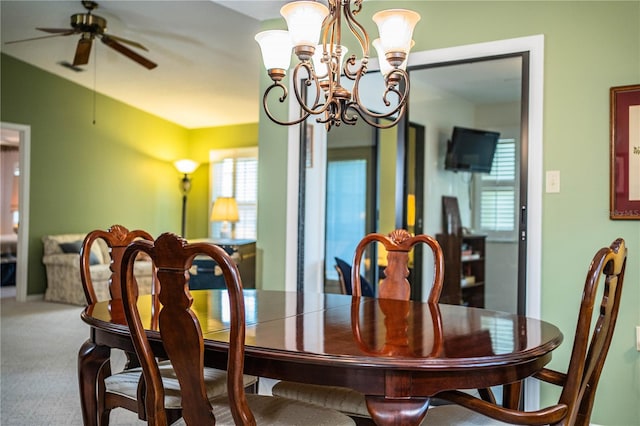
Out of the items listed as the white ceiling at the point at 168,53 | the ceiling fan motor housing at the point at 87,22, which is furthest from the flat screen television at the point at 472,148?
the ceiling fan motor housing at the point at 87,22

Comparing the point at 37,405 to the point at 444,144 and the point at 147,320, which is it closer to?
the point at 147,320

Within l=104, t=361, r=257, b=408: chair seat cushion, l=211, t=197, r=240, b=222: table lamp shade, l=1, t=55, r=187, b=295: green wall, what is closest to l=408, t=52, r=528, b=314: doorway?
l=211, t=197, r=240, b=222: table lamp shade

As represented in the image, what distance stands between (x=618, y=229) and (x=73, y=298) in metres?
5.98

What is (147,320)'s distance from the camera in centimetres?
190

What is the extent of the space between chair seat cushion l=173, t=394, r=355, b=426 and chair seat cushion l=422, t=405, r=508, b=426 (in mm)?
253

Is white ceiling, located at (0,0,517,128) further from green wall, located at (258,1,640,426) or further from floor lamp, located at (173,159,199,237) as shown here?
green wall, located at (258,1,640,426)

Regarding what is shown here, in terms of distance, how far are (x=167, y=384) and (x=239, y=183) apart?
6.63 meters

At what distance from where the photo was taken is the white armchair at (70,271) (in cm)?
669

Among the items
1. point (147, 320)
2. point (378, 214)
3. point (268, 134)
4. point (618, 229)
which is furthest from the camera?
point (378, 214)

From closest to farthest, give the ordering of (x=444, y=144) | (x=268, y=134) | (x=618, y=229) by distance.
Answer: (x=618, y=229)
(x=268, y=134)
(x=444, y=144)

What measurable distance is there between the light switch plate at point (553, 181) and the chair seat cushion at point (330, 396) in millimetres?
1575

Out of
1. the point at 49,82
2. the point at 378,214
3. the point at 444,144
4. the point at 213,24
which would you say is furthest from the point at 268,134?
the point at 49,82

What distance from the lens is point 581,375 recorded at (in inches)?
60.6

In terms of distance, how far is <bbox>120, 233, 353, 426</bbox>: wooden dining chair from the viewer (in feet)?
4.61
